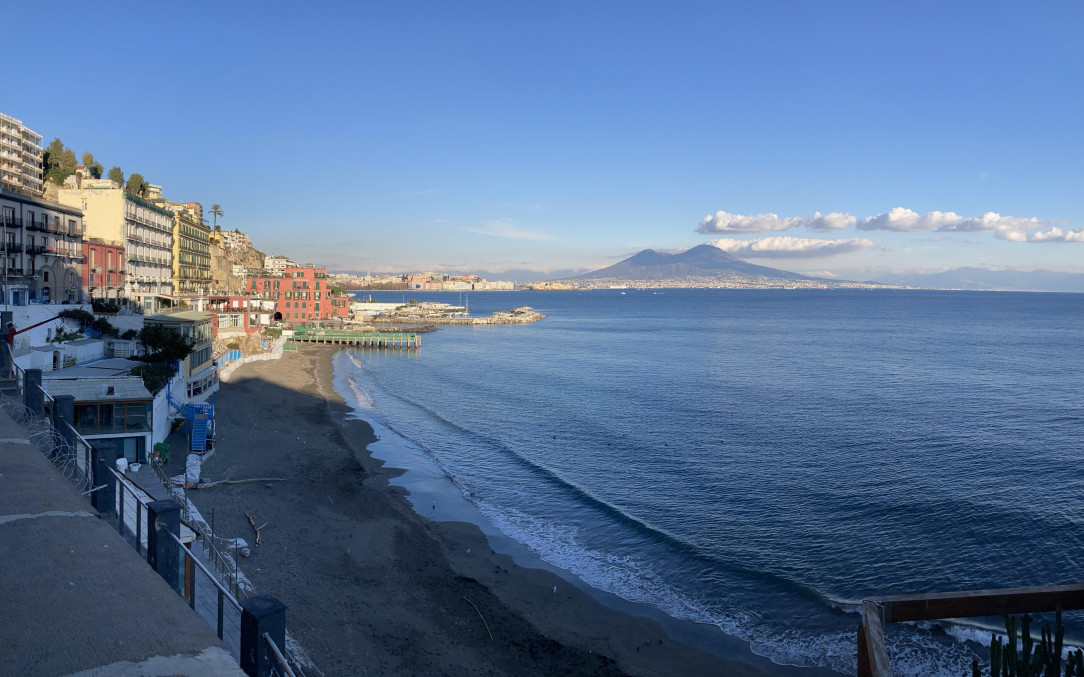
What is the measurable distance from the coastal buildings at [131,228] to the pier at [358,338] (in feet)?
99.4

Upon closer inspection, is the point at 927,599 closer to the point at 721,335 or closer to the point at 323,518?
the point at 323,518

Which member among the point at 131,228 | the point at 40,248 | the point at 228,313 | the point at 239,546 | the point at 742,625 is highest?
the point at 131,228

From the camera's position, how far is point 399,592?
19.0 metres

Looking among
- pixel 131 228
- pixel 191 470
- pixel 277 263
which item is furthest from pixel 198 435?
pixel 277 263

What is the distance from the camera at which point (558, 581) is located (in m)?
20.8

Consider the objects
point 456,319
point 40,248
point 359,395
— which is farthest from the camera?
point 456,319

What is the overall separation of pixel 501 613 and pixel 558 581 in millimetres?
2844

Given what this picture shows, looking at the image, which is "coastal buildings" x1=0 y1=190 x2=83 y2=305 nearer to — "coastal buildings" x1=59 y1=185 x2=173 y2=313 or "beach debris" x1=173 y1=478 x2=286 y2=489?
"coastal buildings" x1=59 y1=185 x2=173 y2=313

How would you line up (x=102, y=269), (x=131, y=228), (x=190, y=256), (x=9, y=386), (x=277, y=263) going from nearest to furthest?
(x=9, y=386), (x=102, y=269), (x=131, y=228), (x=190, y=256), (x=277, y=263)

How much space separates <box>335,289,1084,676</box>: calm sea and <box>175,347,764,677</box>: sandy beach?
187cm

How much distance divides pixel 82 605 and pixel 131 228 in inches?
2443

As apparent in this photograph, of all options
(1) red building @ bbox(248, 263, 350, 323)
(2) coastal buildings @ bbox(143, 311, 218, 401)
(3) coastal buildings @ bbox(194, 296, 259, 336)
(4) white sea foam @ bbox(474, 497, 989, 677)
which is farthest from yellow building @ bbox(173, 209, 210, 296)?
(4) white sea foam @ bbox(474, 497, 989, 677)

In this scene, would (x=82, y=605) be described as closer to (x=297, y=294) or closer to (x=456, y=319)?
(x=297, y=294)

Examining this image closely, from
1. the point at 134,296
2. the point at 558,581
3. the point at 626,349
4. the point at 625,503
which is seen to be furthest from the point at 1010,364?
the point at 134,296
